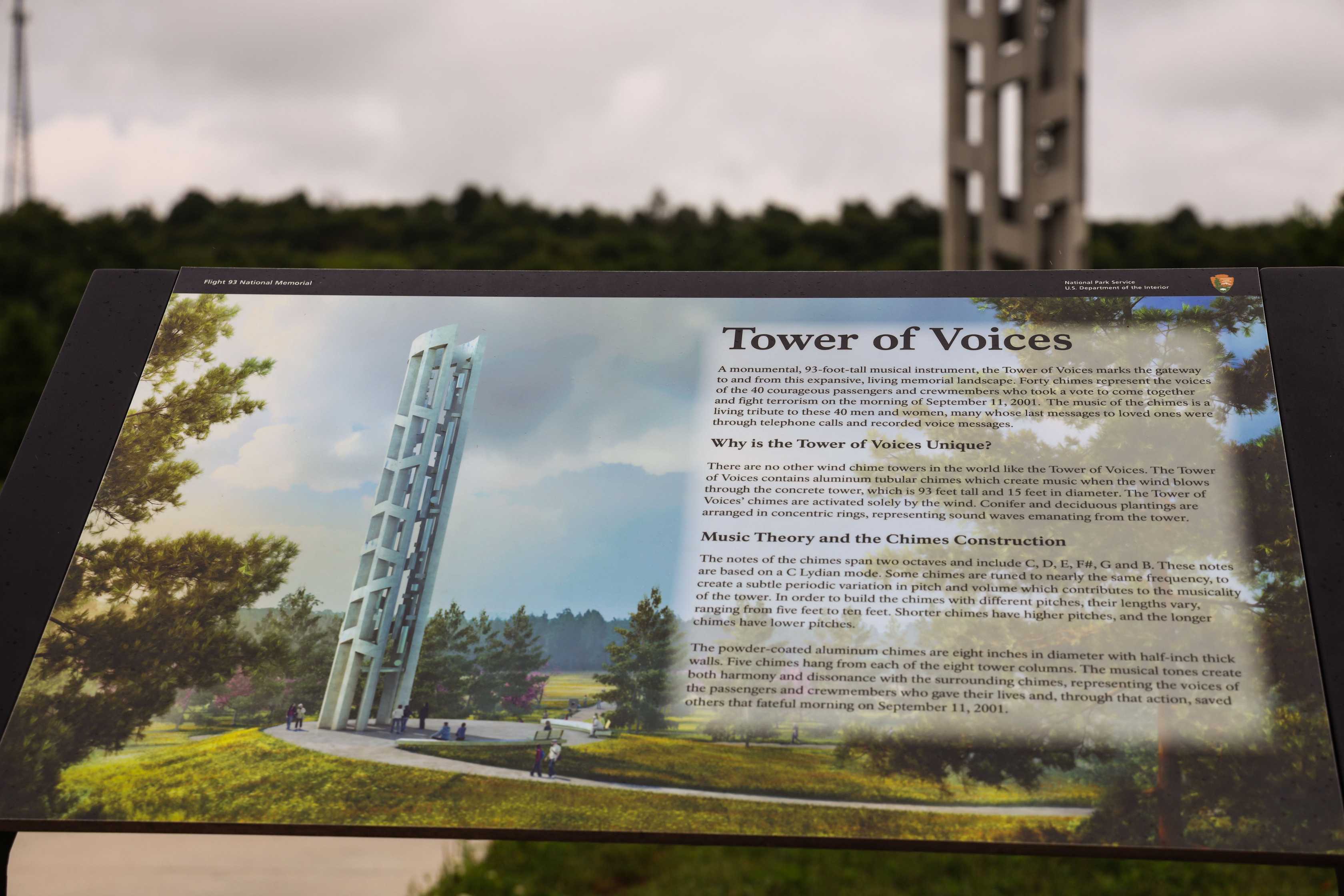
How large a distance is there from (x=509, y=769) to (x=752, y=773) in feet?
1.79

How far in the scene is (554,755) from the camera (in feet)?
7.16

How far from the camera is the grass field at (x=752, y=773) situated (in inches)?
80.7

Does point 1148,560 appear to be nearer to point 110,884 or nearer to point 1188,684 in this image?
point 1188,684

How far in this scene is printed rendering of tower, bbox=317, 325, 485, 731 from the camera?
7.63ft

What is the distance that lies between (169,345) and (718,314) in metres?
1.59

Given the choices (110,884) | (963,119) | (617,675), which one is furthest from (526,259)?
(617,675)

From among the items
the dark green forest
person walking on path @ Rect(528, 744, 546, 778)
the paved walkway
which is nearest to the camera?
the paved walkway

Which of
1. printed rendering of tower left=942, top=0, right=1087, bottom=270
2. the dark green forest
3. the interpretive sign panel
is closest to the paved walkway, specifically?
the interpretive sign panel

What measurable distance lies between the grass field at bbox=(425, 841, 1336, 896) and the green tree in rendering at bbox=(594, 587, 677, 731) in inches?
80.7

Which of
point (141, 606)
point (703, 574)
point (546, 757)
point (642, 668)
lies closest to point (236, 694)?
point (141, 606)

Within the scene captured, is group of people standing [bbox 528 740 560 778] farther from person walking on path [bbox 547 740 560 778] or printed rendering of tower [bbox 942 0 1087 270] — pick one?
printed rendering of tower [bbox 942 0 1087 270]

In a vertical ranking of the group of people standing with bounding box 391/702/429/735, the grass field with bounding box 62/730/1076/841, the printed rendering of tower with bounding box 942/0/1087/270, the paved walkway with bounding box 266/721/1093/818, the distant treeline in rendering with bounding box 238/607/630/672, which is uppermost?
the printed rendering of tower with bounding box 942/0/1087/270

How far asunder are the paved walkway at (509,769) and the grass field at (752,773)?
0.01 meters

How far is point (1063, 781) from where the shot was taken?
2041 millimetres
